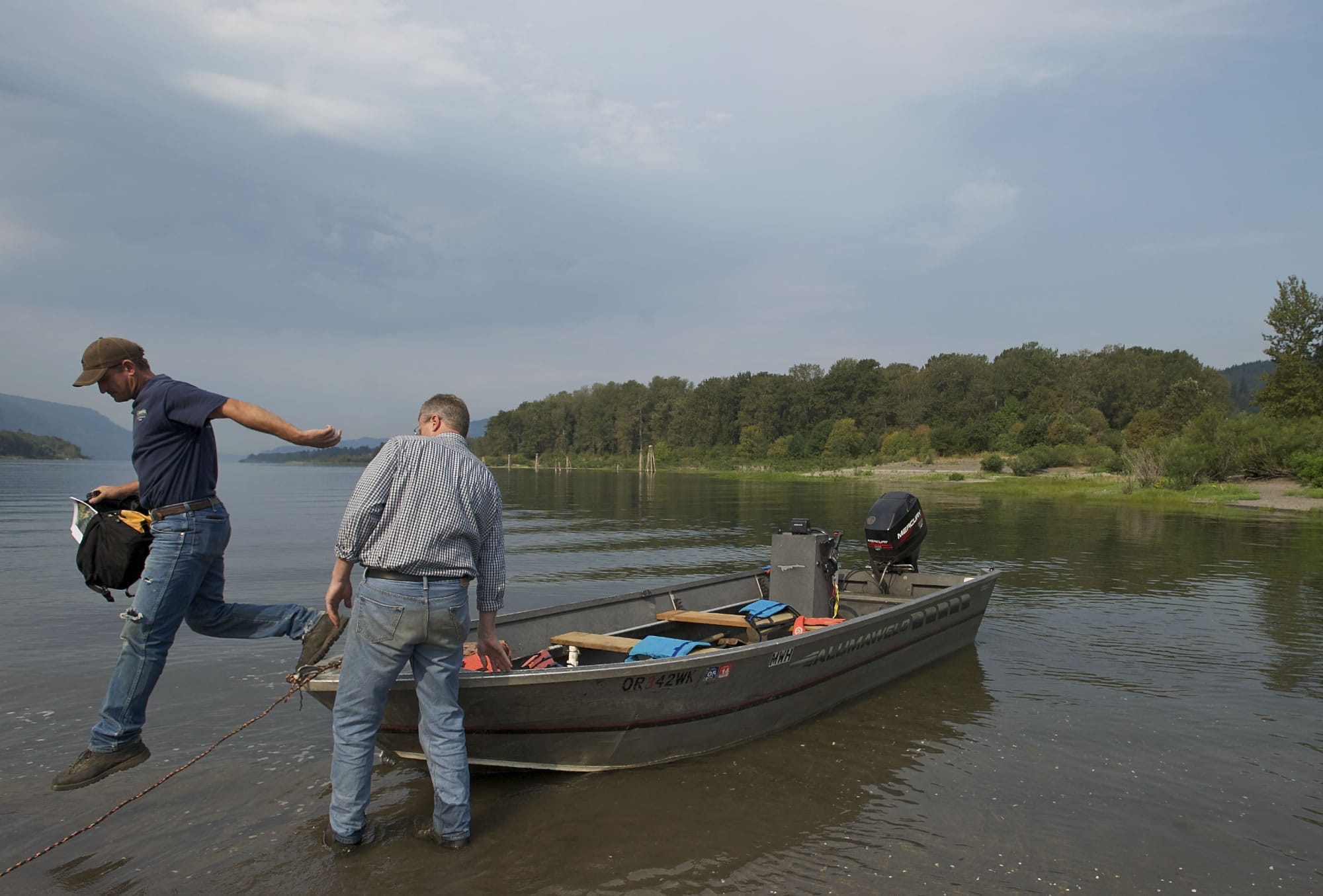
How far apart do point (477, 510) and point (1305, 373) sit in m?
50.6

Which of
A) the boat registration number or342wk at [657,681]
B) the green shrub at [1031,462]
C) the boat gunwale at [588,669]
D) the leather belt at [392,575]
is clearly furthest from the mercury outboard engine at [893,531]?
→ the green shrub at [1031,462]

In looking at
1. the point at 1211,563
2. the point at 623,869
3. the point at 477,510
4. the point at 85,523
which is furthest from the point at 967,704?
the point at 1211,563

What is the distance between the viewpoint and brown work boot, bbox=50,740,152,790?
4.14 meters

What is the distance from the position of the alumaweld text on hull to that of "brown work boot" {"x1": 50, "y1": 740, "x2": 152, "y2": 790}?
0.96m

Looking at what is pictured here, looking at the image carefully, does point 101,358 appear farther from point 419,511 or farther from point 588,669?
point 588,669

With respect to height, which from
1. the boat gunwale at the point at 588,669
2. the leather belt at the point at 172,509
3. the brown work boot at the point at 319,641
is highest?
the leather belt at the point at 172,509

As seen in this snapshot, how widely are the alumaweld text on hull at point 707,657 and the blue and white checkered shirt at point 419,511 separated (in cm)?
97

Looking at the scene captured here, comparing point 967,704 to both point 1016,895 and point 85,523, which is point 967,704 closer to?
point 1016,895

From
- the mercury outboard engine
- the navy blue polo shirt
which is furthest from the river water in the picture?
the navy blue polo shirt

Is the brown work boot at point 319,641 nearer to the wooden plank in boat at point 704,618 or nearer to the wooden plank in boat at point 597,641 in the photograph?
the wooden plank in boat at point 597,641

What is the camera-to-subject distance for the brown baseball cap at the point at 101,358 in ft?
13.7

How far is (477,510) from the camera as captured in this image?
4.13 metres

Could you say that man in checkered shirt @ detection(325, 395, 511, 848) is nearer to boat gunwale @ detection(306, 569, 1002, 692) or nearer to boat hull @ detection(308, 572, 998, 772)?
boat gunwale @ detection(306, 569, 1002, 692)

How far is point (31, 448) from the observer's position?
16812cm
